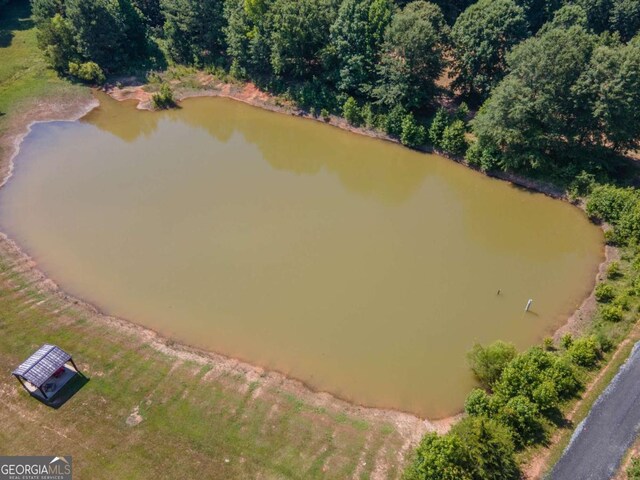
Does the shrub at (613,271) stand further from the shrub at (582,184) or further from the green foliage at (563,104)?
the green foliage at (563,104)

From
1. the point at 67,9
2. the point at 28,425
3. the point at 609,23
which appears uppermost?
the point at 609,23

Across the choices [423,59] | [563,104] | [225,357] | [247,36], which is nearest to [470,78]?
[423,59]

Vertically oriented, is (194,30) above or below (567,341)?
above

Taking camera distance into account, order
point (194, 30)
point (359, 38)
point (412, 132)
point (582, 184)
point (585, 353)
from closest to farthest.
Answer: point (585, 353), point (582, 184), point (412, 132), point (359, 38), point (194, 30)

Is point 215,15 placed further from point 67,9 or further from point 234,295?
point 234,295

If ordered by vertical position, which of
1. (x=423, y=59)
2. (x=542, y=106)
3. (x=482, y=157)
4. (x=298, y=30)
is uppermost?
(x=298, y=30)

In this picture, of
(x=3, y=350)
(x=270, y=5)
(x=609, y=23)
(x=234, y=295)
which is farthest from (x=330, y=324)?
(x=609, y=23)

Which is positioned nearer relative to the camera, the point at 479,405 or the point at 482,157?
the point at 479,405

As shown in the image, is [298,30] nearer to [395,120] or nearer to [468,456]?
[395,120]
